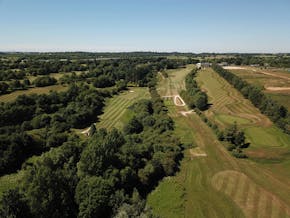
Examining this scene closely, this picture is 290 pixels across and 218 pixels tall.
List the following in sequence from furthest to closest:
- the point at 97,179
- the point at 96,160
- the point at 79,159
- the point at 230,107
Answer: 1. the point at 230,107
2. the point at 79,159
3. the point at 96,160
4. the point at 97,179

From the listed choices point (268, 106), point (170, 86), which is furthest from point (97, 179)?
point (170, 86)

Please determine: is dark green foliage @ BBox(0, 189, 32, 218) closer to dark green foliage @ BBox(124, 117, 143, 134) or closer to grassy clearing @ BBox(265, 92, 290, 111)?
dark green foliage @ BBox(124, 117, 143, 134)

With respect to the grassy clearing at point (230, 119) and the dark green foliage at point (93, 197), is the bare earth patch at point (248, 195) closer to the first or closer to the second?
the dark green foliage at point (93, 197)

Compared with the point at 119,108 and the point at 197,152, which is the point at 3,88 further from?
the point at 197,152

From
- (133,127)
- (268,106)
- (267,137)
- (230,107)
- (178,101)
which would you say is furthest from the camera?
(178,101)

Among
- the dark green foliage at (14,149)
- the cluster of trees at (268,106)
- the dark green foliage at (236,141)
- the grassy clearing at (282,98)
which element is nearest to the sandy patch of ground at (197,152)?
the dark green foliage at (236,141)
